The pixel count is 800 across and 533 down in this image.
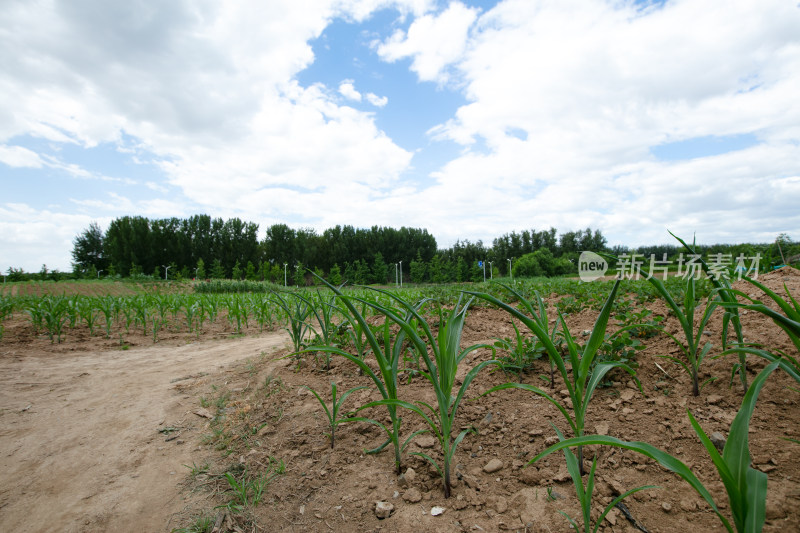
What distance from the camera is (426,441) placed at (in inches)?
70.7

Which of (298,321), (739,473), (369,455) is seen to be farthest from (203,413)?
(739,473)

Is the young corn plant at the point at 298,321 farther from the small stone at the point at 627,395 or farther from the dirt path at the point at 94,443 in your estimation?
the small stone at the point at 627,395

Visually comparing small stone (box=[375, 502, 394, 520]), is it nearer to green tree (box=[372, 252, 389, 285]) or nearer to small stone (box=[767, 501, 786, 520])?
small stone (box=[767, 501, 786, 520])

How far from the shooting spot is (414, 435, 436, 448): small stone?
1.76 metres

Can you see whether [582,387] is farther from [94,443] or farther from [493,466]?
[94,443]

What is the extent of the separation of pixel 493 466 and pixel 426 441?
15.1 inches

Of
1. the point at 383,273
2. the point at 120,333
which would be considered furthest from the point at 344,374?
the point at 383,273

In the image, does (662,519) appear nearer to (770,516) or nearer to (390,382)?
(770,516)

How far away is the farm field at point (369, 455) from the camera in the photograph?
1308mm

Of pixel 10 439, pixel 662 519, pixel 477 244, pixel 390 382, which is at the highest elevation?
pixel 477 244

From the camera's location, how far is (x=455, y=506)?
1.37m

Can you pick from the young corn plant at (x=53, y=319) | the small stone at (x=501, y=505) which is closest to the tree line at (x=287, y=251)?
the young corn plant at (x=53, y=319)

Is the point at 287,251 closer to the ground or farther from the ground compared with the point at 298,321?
farther from the ground

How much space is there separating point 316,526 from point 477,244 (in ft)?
181
